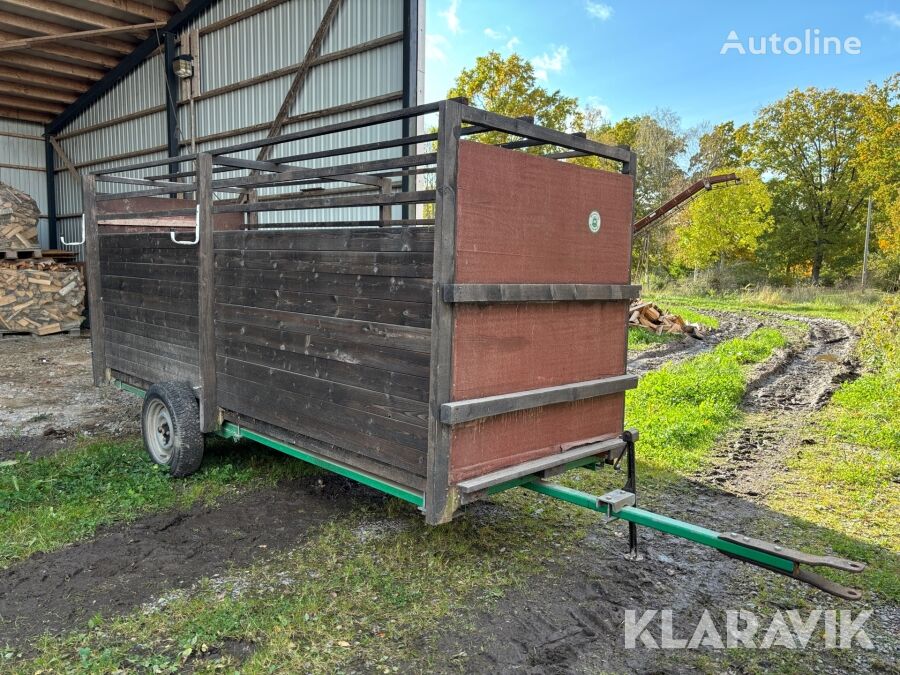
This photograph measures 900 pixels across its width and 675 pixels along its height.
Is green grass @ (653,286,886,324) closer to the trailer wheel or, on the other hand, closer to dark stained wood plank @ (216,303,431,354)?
the trailer wheel

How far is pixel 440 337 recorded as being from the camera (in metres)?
2.83

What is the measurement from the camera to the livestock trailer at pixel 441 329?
287 centimetres

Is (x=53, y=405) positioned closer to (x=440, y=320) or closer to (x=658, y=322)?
(x=440, y=320)

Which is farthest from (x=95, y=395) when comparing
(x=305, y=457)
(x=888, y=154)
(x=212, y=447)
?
(x=888, y=154)

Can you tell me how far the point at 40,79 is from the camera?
1490 cm

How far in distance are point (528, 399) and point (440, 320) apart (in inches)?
27.5

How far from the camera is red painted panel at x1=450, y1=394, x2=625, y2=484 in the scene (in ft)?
9.88

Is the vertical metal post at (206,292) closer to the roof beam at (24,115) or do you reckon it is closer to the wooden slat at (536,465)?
the wooden slat at (536,465)

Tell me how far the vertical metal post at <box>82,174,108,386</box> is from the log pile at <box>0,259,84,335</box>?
325 inches

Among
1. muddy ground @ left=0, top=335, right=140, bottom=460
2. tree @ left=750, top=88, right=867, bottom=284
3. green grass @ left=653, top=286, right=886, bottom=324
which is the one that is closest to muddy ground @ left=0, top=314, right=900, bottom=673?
muddy ground @ left=0, top=335, right=140, bottom=460

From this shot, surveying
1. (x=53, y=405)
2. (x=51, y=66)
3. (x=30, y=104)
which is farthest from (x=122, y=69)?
(x=53, y=405)

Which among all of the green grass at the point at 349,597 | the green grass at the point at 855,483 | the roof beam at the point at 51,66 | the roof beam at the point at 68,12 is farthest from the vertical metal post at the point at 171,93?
the green grass at the point at 855,483

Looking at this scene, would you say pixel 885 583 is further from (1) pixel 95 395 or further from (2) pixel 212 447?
(1) pixel 95 395

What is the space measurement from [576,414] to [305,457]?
159 cm
